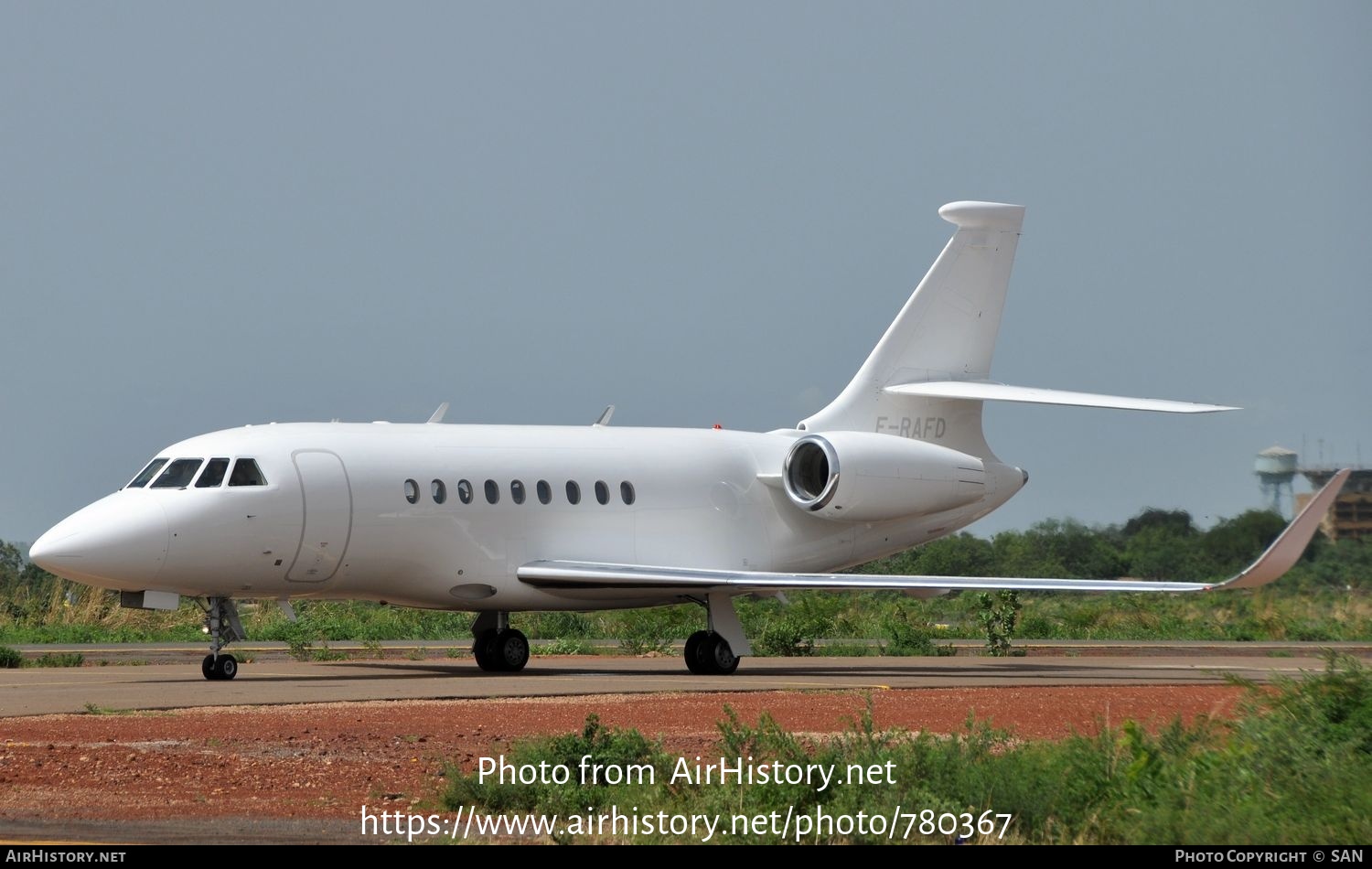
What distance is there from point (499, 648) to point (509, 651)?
15 centimetres

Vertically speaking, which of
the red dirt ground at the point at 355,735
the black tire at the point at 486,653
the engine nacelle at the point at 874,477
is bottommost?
the black tire at the point at 486,653

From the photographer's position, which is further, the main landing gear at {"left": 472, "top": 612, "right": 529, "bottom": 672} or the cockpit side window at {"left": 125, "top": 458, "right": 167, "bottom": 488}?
the main landing gear at {"left": 472, "top": 612, "right": 529, "bottom": 672}

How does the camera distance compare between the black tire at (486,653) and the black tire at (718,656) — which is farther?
the black tire at (486,653)

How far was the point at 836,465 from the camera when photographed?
28578 mm

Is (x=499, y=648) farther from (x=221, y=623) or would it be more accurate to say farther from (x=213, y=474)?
(x=213, y=474)

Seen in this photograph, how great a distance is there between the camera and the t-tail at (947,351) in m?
31.0

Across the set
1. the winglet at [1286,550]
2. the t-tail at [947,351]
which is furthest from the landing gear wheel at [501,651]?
the winglet at [1286,550]

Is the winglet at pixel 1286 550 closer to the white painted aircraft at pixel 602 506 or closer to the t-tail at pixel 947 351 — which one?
the white painted aircraft at pixel 602 506

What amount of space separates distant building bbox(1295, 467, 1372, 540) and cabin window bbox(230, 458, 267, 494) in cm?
1709

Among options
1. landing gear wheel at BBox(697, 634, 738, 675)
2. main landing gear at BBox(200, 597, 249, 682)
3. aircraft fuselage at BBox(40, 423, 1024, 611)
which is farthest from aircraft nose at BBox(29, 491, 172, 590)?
landing gear wheel at BBox(697, 634, 738, 675)

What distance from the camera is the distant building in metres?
32.1

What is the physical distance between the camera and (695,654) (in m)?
26.5

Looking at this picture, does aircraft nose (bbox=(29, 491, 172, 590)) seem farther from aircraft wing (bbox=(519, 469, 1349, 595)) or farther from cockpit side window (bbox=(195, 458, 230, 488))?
aircraft wing (bbox=(519, 469, 1349, 595))

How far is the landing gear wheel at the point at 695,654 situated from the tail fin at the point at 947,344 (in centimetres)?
538
